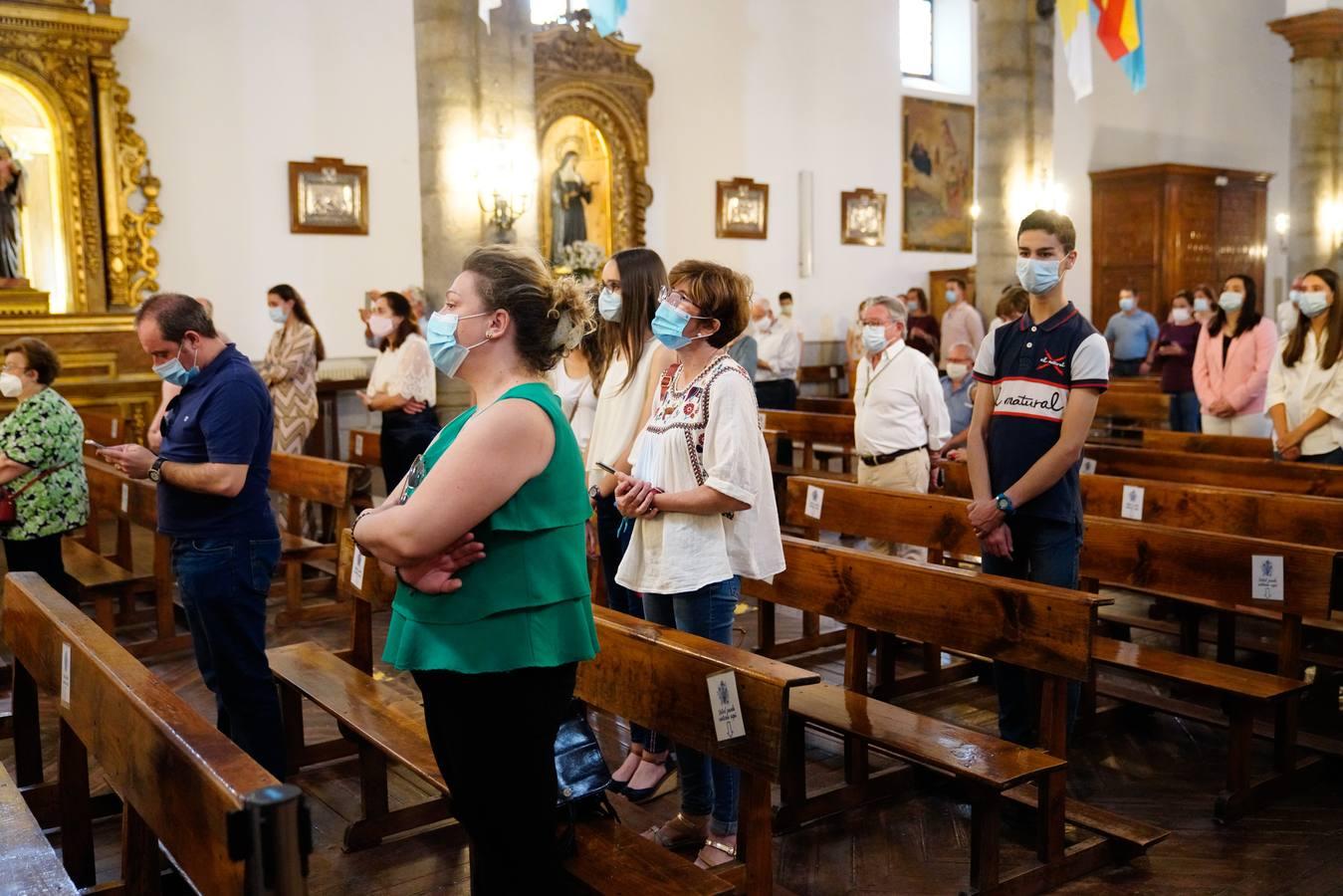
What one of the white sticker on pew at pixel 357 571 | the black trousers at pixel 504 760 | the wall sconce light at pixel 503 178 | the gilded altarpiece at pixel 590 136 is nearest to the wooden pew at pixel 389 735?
the white sticker on pew at pixel 357 571

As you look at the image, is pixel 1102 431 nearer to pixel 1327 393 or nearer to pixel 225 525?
pixel 1327 393

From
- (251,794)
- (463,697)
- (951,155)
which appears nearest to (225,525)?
(463,697)

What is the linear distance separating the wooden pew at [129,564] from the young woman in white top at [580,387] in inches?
84.0

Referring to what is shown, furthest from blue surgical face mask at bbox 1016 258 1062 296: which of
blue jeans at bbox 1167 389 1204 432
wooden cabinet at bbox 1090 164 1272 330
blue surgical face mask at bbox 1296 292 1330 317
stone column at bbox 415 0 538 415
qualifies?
wooden cabinet at bbox 1090 164 1272 330

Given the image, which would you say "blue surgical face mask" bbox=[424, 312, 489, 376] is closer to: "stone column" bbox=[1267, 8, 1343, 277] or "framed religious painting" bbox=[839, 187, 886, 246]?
"framed religious painting" bbox=[839, 187, 886, 246]

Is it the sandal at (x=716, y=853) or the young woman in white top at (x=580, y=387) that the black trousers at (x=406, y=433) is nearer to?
the young woman in white top at (x=580, y=387)

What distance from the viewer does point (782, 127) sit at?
620 inches

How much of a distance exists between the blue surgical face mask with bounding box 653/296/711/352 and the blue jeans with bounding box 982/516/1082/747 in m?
1.32

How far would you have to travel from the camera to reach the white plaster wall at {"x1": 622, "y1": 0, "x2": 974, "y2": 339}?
584 inches

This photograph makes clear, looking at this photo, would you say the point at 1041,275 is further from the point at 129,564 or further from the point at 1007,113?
the point at 1007,113

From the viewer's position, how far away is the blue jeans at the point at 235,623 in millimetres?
3775

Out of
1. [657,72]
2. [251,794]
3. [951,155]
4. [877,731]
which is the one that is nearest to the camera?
[251,794]

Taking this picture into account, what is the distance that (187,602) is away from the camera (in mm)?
3871

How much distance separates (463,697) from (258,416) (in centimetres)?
189
